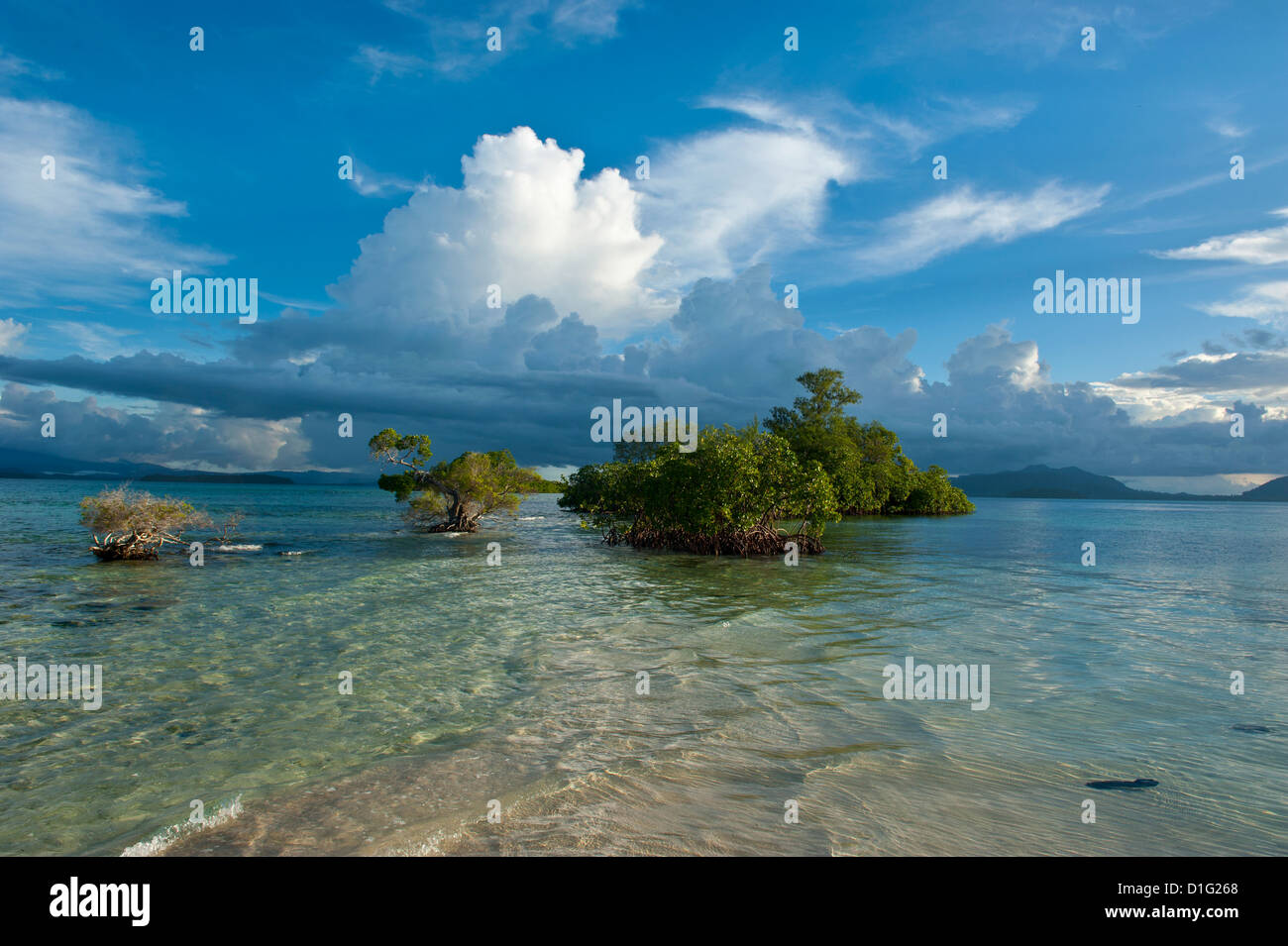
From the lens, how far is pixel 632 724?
959 cm

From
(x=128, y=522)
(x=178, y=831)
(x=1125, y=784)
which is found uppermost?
(x=128, y=522)

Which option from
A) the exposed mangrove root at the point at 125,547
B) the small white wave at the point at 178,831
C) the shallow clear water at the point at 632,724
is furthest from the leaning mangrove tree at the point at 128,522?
the small white wave at the point at 178,831

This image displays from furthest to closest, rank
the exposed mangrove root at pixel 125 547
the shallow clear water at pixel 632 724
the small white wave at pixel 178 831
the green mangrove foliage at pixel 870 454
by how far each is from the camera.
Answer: the green mangrove foliage at pixel 870 454, the exposed mangrove root at pixel 125 547, the shallow clear water at pixel 632 724, the small white wave at pixel 178 831

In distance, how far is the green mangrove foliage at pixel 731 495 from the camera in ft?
114

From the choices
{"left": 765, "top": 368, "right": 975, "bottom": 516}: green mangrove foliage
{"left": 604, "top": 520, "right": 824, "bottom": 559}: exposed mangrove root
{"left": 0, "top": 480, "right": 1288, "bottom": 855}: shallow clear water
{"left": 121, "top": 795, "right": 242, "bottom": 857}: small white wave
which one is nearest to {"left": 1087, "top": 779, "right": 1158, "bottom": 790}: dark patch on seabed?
{"left": 0, "top": 480, "right": 1288, "bottom": 855}: shallow clear water

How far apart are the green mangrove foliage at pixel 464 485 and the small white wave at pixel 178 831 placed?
4016 cm

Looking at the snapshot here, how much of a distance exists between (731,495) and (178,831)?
99.0ft

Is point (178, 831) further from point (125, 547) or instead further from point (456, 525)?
point (456, 525)

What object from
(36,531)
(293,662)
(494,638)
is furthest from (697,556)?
(36,531)

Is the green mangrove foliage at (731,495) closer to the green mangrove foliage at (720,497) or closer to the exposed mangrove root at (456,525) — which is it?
the green mangrove foliage at (720,497)

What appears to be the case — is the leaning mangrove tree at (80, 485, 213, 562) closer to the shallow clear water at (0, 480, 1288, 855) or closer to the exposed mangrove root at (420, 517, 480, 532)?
the shallow clear water at (0, 480, 1288, 855)

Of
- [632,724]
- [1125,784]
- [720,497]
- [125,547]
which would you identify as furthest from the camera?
[720,497]

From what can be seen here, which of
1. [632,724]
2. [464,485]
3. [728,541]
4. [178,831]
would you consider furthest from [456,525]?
[178,831]

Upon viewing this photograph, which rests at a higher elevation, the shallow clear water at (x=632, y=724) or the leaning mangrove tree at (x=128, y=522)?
the leaning mangrove tree at (x=128, y=522)
